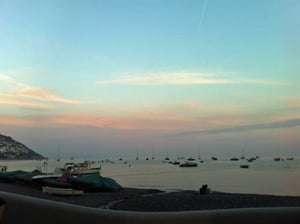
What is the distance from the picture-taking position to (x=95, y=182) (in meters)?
21.8

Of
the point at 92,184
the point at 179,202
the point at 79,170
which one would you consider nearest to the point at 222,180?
the point at 79,170

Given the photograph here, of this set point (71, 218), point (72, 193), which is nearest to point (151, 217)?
point (71, 218)

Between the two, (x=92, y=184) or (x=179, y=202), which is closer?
(x=179, y=202)

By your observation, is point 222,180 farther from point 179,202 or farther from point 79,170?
point 179,202

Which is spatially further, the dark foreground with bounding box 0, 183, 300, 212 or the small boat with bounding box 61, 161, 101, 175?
the small boat with bounding box 61, 161, 101, 175

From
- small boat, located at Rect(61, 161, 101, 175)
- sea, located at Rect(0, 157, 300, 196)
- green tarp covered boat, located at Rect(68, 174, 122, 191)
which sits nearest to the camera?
green tarp covered boat, located at Rect(68, 174, 122, 191)

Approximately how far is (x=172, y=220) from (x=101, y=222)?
24.7 inches

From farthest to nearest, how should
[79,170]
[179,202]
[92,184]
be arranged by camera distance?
[79,170]
[92,184]
[179,202]

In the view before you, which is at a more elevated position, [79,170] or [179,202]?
[79,170]

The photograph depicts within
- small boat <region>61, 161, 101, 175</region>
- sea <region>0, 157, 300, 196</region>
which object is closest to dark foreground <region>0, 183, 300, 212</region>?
sea <region>0, 157, 300, 196</region>

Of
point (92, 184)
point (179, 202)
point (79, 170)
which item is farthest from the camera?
point (79, 170)

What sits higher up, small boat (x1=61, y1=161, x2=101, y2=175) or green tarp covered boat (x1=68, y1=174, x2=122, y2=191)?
small boat (x1=61, y1=161, x2=101, y2=175)

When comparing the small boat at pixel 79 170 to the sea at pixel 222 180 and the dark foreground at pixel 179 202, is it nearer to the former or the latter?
the sea at pixel 222 180

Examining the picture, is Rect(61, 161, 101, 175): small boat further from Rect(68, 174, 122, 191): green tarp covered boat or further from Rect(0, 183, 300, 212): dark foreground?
Rect(0, 183, 300, 212): dark foreground
